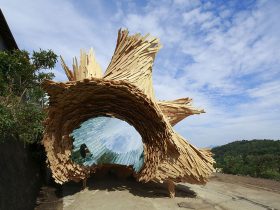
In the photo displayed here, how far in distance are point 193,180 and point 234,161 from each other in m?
10.7

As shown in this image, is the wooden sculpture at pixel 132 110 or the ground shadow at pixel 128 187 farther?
the ground shadow at pixel 128 187

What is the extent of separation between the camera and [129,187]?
10.2 m

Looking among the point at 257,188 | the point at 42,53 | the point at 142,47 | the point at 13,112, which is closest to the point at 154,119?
the point at 142,47

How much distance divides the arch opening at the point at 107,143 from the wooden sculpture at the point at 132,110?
84 cm

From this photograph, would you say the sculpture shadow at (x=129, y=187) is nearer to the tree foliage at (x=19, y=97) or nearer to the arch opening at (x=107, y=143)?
the arch opening at (x=107, y=143)

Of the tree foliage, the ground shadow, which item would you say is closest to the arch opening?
the ground shadow

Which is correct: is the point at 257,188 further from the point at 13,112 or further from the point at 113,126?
the point at 13,112

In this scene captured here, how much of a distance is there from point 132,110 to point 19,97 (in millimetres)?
3697

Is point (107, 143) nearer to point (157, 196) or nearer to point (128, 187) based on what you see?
point (128, 187)

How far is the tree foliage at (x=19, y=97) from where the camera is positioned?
18.3 ft

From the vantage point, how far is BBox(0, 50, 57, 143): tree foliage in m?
5.57

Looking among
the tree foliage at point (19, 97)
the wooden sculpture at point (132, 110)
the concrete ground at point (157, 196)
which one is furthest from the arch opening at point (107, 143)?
the tree foliage at point (19, 97)

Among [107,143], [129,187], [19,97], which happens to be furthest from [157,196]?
[19,97]

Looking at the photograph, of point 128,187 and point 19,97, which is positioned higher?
point 19,97
